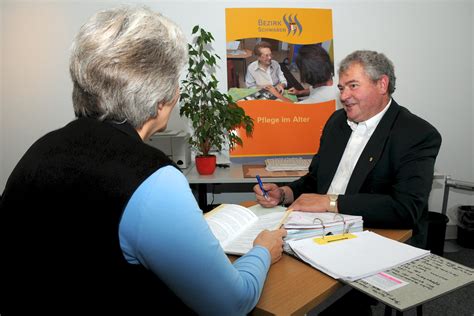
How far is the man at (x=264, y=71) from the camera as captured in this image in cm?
331

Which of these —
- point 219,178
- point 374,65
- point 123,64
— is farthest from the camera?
point 219,178

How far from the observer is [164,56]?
0.86 m

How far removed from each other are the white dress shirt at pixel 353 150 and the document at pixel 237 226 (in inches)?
22.3

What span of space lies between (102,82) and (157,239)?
0.36 metres

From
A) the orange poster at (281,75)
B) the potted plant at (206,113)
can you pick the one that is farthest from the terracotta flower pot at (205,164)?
the orange poster at (281,75)

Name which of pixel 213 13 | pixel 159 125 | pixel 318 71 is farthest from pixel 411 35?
pixel 159 125

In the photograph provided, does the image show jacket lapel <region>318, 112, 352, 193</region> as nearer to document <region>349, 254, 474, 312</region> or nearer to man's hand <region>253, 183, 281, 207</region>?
man's hand <region>253, 183, 281, 207</region>

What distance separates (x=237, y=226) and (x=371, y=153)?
0.76 metres

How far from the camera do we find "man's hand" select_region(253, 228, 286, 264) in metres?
1.09

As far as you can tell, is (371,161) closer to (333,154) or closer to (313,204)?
(333,154)

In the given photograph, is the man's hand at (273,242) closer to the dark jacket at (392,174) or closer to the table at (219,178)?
the dark jacket at (392,174)

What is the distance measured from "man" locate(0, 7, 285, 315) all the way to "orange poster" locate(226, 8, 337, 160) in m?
2.49

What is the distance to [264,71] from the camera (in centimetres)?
332

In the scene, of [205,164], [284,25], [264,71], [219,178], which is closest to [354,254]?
[219,178]
